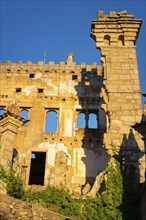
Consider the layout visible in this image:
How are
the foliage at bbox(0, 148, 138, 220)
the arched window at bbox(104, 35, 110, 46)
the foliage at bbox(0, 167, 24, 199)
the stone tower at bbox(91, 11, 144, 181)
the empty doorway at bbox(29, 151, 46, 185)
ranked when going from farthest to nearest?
the empty doorway at bbox(29, 151, 46, 185) → the arched window at bbox(104, 35, 110, 46) → the stone tower at bbox(91, 11, 144, 181) → the foliage at bbox(0, 167, 24, 199) → the foliage at bbox(0, 148, 138, 220)

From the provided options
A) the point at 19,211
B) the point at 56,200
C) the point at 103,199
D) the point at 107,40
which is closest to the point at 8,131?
the point at 56,200

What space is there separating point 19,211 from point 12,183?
3186 mm

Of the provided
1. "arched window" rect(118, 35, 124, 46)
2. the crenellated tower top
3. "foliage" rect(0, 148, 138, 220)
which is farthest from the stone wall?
"arched window" rect(118, 35, 124, 46)

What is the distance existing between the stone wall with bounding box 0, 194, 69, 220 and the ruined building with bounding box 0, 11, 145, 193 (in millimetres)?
3926

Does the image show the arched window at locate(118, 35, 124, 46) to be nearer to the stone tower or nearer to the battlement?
the stone tower

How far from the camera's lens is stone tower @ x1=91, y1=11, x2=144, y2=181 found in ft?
47.7

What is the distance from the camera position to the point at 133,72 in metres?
16.6

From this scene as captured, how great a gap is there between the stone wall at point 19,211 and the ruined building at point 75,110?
393 cm

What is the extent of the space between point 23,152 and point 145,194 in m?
10.7

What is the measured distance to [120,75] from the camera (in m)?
16.5

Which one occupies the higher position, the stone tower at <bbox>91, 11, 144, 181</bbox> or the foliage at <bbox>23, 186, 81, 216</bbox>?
the stone tower at <bbox>91, 11, 144, 181</bbox>

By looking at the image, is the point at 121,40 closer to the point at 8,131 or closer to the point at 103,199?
the point at 8,131

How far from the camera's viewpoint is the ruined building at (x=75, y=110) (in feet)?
47.4

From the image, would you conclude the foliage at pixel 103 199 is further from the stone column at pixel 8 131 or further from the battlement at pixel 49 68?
the battlement at pixel 49 68
